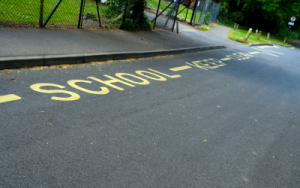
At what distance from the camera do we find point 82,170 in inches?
104

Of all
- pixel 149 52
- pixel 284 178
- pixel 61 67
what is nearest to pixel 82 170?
pixel 284 178

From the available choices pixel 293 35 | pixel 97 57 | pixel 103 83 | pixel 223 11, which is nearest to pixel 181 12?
pixel 223 11

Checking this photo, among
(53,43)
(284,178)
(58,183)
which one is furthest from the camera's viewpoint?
(53,43)

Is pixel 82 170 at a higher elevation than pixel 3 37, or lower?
lower

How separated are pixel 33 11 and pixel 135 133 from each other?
8955 mm

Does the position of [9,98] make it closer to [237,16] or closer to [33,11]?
[33,11]

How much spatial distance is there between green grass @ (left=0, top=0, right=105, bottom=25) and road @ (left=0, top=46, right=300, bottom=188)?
409 centimetres

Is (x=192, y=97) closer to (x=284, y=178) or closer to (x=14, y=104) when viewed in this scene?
(x=284, y=178)

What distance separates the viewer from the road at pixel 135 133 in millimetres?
2689

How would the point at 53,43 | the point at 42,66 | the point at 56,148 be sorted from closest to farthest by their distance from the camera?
the point at 56,148 → the point at 42,66 → the point at 53,43

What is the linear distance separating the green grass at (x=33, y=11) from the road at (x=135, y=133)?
409 cm

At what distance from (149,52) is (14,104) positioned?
603cm

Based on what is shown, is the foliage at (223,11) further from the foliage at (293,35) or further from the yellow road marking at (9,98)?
the yellow road marking at (9,98)

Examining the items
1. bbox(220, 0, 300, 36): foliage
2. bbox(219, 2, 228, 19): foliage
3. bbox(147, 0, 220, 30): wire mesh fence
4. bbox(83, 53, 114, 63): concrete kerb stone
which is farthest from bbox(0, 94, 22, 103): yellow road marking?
bbox(220, 0, 300, 36): foliage
